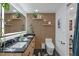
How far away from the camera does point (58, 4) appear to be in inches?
87.9

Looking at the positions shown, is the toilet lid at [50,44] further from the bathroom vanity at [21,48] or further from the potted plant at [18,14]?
the potted plant at [18,14]

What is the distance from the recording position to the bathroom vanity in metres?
2.09

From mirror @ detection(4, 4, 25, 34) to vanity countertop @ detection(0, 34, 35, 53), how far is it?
0.18m

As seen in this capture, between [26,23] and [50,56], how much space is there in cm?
69

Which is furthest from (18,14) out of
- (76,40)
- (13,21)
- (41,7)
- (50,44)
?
(76,40)

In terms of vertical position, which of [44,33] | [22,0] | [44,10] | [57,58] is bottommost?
[57,58]

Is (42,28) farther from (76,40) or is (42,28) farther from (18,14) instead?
(76,40)

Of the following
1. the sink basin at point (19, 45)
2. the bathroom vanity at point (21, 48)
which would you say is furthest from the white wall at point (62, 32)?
the sink basin at point (19, 45)

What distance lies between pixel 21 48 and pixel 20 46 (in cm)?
7

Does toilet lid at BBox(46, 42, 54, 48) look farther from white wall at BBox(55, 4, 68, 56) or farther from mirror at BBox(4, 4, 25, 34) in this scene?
mirror at BBox(4, 4, 25, 34)

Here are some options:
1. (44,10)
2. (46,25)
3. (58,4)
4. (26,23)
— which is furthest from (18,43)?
(58,4)

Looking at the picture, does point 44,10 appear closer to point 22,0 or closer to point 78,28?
point 22,0

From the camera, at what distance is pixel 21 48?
2.12 metres

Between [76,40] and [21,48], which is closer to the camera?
[21,48]
